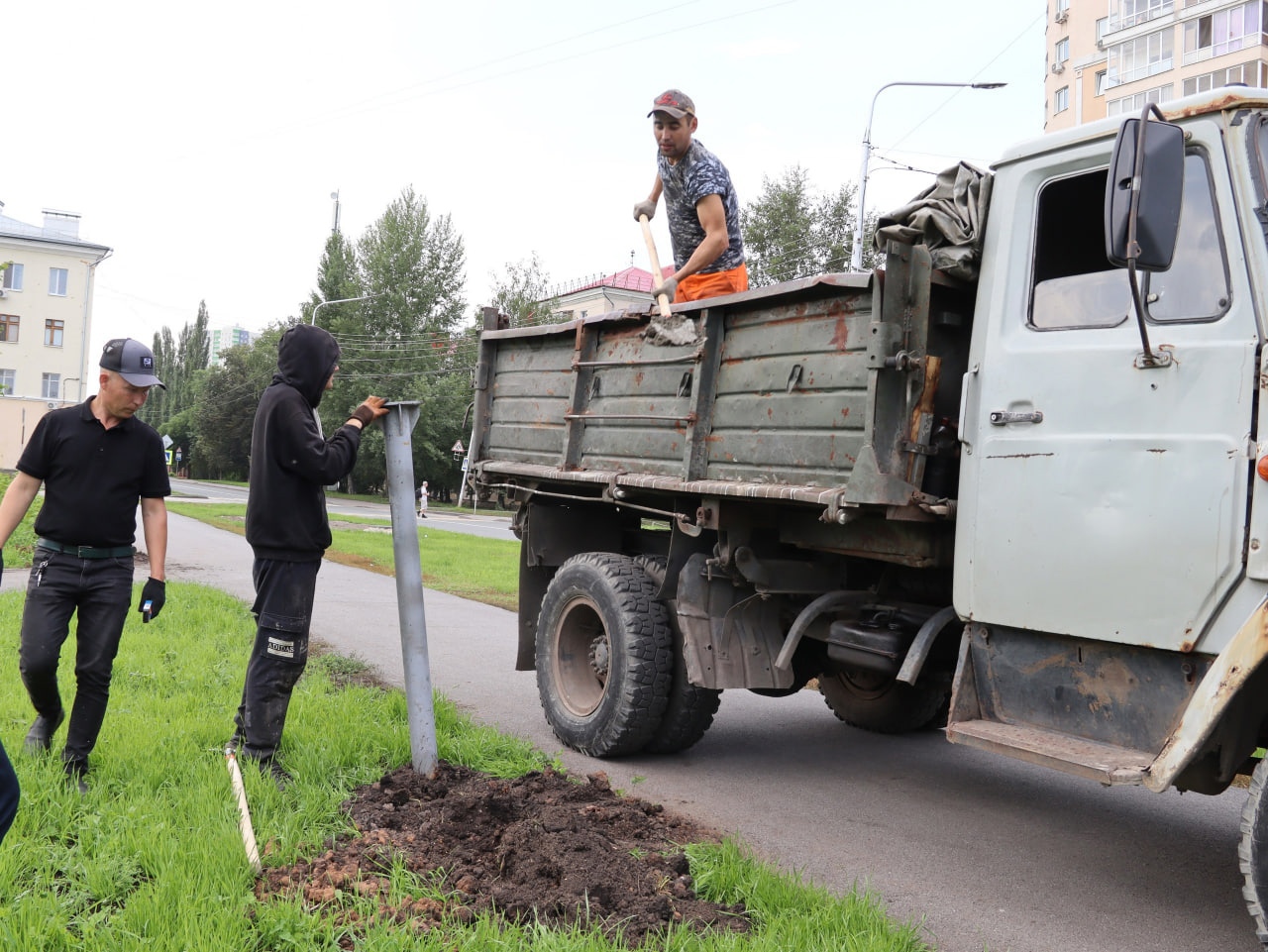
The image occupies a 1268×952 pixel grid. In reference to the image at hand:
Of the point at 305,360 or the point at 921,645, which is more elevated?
the point at 305,360

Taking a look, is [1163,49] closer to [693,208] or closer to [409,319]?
[409,319]

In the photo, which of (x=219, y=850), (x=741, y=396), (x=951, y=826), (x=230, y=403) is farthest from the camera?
(x=230, y=403)

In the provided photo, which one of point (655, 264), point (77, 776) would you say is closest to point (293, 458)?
point (77, 776)

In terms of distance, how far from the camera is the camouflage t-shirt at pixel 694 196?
19.4 ft

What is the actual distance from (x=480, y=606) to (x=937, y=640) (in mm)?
8261

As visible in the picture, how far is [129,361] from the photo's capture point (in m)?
4.57

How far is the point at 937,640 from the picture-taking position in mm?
4586

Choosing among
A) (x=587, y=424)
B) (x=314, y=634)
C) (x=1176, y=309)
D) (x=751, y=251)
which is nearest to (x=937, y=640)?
(x=1176, y=309)

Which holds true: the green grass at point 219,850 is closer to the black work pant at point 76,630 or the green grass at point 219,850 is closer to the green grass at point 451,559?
the black work pant at point 76,630

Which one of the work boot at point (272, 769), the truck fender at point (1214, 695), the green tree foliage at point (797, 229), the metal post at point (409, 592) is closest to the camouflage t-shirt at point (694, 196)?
the metal post at point (409, 592)

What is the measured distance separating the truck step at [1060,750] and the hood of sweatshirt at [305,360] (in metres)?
3.00

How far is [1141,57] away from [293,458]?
51837 mm

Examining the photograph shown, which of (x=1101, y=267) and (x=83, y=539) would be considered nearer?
(x=1101, y=267)

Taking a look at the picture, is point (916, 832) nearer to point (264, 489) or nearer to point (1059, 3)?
point (264, 489)
